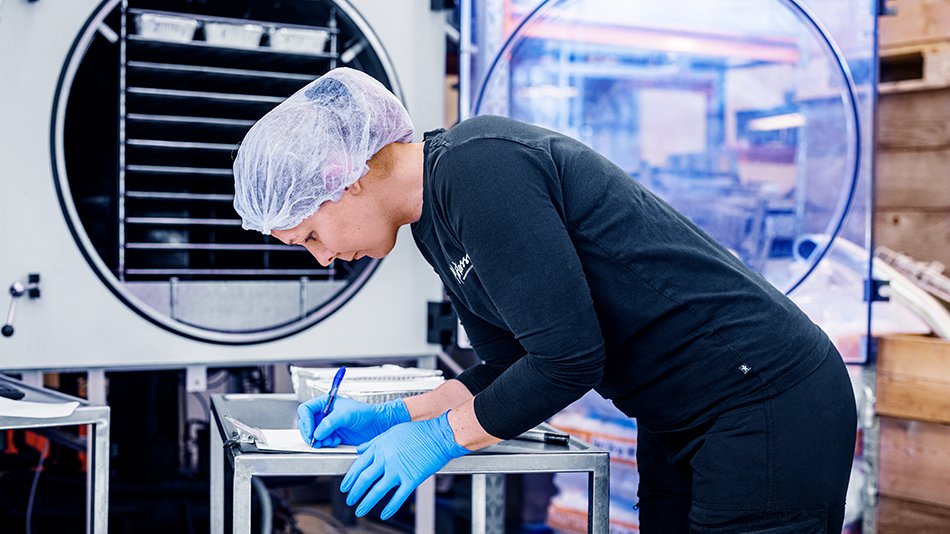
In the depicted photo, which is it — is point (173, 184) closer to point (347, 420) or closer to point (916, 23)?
point (347, 420)

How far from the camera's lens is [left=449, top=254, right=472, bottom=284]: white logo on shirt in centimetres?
121

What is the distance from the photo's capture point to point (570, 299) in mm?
1076

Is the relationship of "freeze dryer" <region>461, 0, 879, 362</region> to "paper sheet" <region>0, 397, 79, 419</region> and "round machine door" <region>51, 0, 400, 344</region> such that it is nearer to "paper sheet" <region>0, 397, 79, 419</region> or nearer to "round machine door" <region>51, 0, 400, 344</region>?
"round machine door" <region>51, 0, 400, 344</region>

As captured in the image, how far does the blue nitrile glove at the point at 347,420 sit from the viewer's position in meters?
1.29

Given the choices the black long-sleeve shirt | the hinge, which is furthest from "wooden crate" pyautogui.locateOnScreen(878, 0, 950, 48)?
the black long-sleeve shirt

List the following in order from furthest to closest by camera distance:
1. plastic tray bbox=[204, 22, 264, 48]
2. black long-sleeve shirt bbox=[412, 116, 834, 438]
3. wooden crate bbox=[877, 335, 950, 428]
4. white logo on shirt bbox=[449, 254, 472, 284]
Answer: wooden crate bbox=[877, 335, 950, 428] < plastic tray bbox=[204, 22, 264, 48] < white logo on shirt bbox=[449, 254, 472, 284] < black long-sleeve shirt bbox=[412, 116, 834, 438]

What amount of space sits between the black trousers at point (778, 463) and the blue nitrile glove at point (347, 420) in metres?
0.44

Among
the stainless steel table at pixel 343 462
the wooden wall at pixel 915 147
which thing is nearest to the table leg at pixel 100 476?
the stainless steel table at pixel 343 462

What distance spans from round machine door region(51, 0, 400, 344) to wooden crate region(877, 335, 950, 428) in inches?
48.2

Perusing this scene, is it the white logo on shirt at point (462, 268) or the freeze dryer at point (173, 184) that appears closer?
the white logo on shirt at point (462, 268)

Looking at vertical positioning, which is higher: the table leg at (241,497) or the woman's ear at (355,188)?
the woman's ear at (355,188)

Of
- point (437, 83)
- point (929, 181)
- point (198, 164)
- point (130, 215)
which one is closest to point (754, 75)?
point (929, 181)

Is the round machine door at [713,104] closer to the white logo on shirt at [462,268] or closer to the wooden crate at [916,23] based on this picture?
the wooden crate at [916,23]

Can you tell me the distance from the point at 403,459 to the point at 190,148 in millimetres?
920
